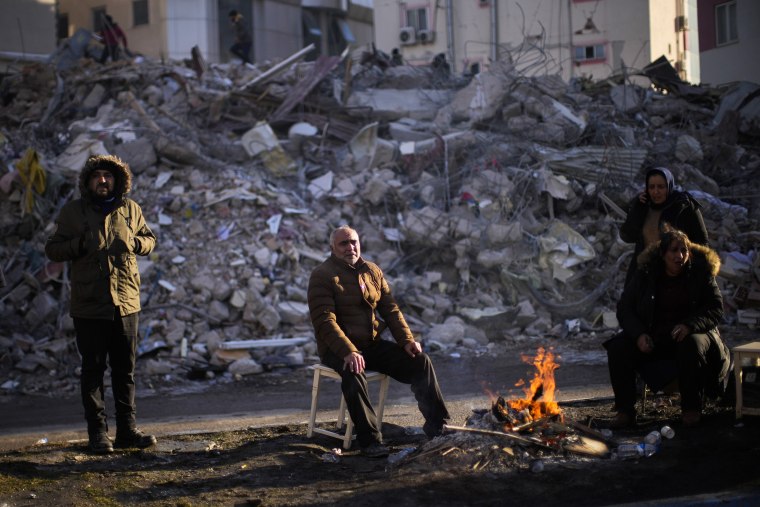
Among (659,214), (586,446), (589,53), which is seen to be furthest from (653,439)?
(589,53)

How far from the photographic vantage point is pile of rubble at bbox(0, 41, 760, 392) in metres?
11.3

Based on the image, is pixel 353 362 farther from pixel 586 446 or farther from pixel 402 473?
pixel 586 446

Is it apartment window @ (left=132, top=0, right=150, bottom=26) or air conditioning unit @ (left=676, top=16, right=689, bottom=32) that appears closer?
apartment window @ (left=132, top=0, right=150, bottom=26)

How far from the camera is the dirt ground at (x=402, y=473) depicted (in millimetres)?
4980

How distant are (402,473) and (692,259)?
2.85 meters

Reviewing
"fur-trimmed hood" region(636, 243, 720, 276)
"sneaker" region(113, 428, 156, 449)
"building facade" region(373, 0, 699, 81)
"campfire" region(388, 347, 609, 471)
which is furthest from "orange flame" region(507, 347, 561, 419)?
"building facade" region(373, 0, 699, 81)

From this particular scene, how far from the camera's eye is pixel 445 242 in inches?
503

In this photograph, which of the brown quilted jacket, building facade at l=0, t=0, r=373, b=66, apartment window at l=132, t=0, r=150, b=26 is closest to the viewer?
the brown quilted jacket

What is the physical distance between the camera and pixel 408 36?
32031 millimetres

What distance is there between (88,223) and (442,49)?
2725 centimetres

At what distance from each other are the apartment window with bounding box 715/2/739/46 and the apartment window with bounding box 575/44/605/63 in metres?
5.10

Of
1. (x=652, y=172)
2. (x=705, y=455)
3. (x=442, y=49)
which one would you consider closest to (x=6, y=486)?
(x=705, y=455)

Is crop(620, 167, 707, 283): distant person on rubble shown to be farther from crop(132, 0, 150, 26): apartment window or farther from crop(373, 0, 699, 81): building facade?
crop(132, 0, 150, 26): apartment window

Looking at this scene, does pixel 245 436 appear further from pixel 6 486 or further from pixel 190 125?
pixel 190 125
